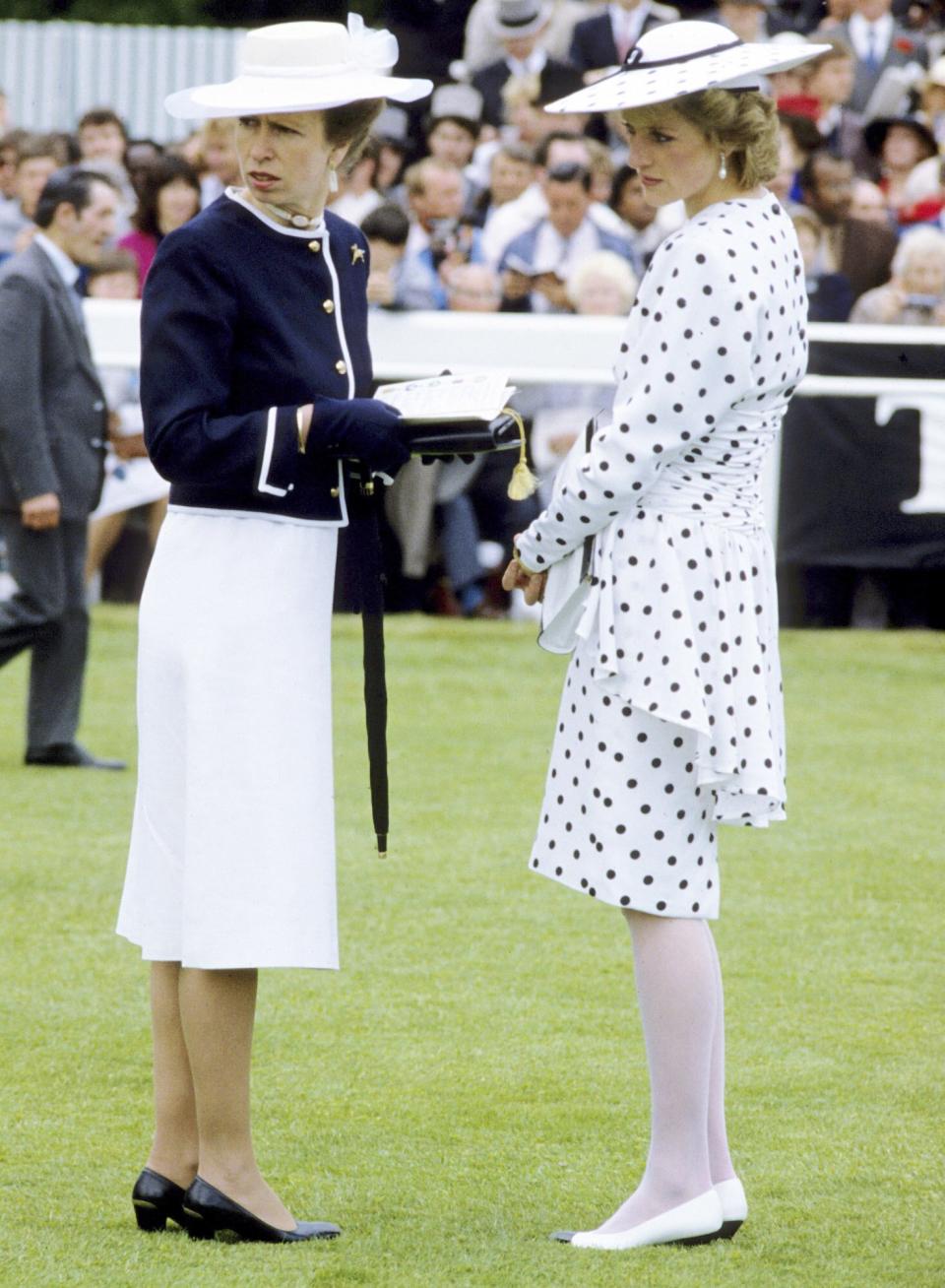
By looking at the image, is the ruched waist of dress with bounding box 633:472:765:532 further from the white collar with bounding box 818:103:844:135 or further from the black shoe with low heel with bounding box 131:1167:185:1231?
the white collar with bounding box 818:103:844:135

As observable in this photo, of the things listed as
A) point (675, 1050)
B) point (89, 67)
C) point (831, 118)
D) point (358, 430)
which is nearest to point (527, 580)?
point (358, 430)

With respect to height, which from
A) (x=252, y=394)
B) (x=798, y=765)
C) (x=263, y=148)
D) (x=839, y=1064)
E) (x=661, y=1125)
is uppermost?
(x=263, y=148)

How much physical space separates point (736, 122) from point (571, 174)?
31.2ft

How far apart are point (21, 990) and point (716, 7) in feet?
40.0

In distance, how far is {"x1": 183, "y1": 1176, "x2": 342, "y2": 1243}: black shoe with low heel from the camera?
379cm

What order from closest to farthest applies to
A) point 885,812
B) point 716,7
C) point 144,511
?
point 885,812, point 144,511, point 716,7

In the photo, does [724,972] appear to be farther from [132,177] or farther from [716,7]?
[716,7]

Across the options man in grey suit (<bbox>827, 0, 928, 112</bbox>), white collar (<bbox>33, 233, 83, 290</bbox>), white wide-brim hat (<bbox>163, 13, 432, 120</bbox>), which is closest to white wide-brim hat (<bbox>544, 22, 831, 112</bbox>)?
white wide-brim hat (<bbox>163, 13, 432, 120</bbox>)

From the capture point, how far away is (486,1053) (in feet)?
16.7

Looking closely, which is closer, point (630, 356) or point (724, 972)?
point (630, 356)

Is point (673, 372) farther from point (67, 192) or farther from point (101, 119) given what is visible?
point (101, 119)

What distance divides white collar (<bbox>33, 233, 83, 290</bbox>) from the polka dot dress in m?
5.06

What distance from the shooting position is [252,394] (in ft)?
12.3

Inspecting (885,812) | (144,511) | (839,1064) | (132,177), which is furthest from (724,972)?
(132,177)
